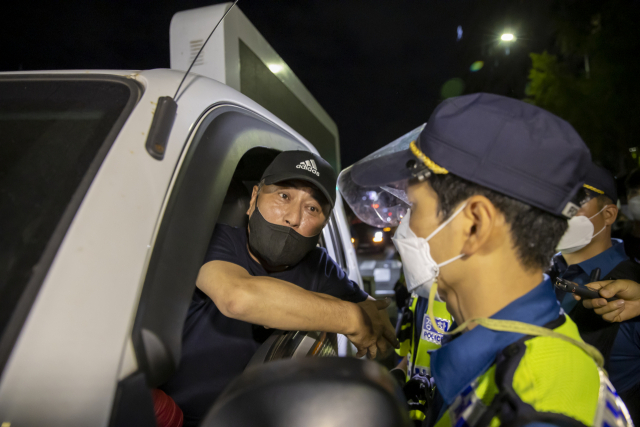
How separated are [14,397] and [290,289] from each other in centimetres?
87

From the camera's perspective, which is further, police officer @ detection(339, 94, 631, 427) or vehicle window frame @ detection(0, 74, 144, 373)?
police officer @ detection(339, 94, 631, 427)

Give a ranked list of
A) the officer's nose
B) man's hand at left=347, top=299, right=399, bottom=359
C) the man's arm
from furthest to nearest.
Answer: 1. the officer's nose
2. man's hand at left=347, top=299, right=399, bottom=359
3. the man's arm

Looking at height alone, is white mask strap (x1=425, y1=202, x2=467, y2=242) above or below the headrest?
above

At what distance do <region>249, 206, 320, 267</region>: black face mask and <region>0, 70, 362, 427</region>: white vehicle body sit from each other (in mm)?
709


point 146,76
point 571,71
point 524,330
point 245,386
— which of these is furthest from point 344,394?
point 571,71

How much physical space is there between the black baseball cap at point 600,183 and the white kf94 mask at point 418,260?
181 cm

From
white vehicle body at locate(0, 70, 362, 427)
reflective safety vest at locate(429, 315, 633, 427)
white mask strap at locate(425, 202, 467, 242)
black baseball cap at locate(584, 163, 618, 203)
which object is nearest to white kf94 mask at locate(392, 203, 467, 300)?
white mask strap at locate(425, 202, 467, 242)

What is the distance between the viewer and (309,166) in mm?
1970

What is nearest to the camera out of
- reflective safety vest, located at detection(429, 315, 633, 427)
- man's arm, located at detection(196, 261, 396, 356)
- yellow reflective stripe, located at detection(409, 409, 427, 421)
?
reflective safety vest, located at detection(429, 315, 633, 427)

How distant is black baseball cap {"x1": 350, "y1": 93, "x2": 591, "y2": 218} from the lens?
3.43ft

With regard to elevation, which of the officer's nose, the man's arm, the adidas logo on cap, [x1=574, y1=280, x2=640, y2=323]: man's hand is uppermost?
the adidas logo on cap

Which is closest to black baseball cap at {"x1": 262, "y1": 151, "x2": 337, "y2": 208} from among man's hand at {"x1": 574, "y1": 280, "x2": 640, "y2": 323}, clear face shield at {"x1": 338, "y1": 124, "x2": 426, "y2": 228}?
clear face shield at {"x1": 338, "y1": 124, "x2": 426, "y2": 228}

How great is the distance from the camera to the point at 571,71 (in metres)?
20.9

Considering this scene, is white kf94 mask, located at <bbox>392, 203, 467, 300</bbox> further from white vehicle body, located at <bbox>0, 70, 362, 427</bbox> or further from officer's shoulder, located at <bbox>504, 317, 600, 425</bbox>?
white vehicle body, located at <bbox>0, 70, 362, 427</bbox>
